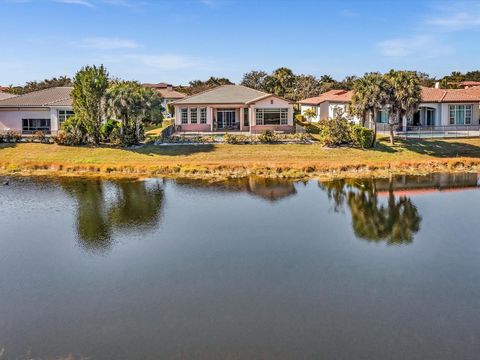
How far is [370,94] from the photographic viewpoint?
1757 inches

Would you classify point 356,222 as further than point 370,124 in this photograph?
No

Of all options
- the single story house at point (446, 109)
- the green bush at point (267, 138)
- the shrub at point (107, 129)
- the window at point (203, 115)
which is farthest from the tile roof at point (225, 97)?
the single story house at point (446, 109)

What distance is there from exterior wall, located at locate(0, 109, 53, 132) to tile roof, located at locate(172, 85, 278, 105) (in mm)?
13323

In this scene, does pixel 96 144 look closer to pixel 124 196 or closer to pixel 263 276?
pixel 124 196

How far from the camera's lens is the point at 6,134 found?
49.8m

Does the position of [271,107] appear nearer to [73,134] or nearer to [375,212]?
[73,134]

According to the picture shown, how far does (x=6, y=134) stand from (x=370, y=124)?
1382 inches

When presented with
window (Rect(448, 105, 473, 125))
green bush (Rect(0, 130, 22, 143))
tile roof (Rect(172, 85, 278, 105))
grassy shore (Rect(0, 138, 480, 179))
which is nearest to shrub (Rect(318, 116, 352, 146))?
grassy shore (Rect(0, 138, 480, 179))

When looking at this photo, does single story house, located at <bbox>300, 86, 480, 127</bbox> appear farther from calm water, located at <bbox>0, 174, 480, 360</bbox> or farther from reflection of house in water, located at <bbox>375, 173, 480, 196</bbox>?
calm water, located at <bbox>0, 174, 480, 360</bbox>

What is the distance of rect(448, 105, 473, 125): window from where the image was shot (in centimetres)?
5428

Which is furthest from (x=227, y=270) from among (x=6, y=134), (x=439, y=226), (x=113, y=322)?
(x=6, y=134)

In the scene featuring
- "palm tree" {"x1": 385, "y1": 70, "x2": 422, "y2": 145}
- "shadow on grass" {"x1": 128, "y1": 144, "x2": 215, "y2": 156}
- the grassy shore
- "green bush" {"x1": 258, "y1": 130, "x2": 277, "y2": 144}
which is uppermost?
"palm tree" {"x1": 385, "y1": 70, "x2": 422, "y2": 145}

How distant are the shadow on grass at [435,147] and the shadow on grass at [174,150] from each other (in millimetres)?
14637

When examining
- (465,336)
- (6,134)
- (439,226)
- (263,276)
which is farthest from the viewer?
(6,134)
